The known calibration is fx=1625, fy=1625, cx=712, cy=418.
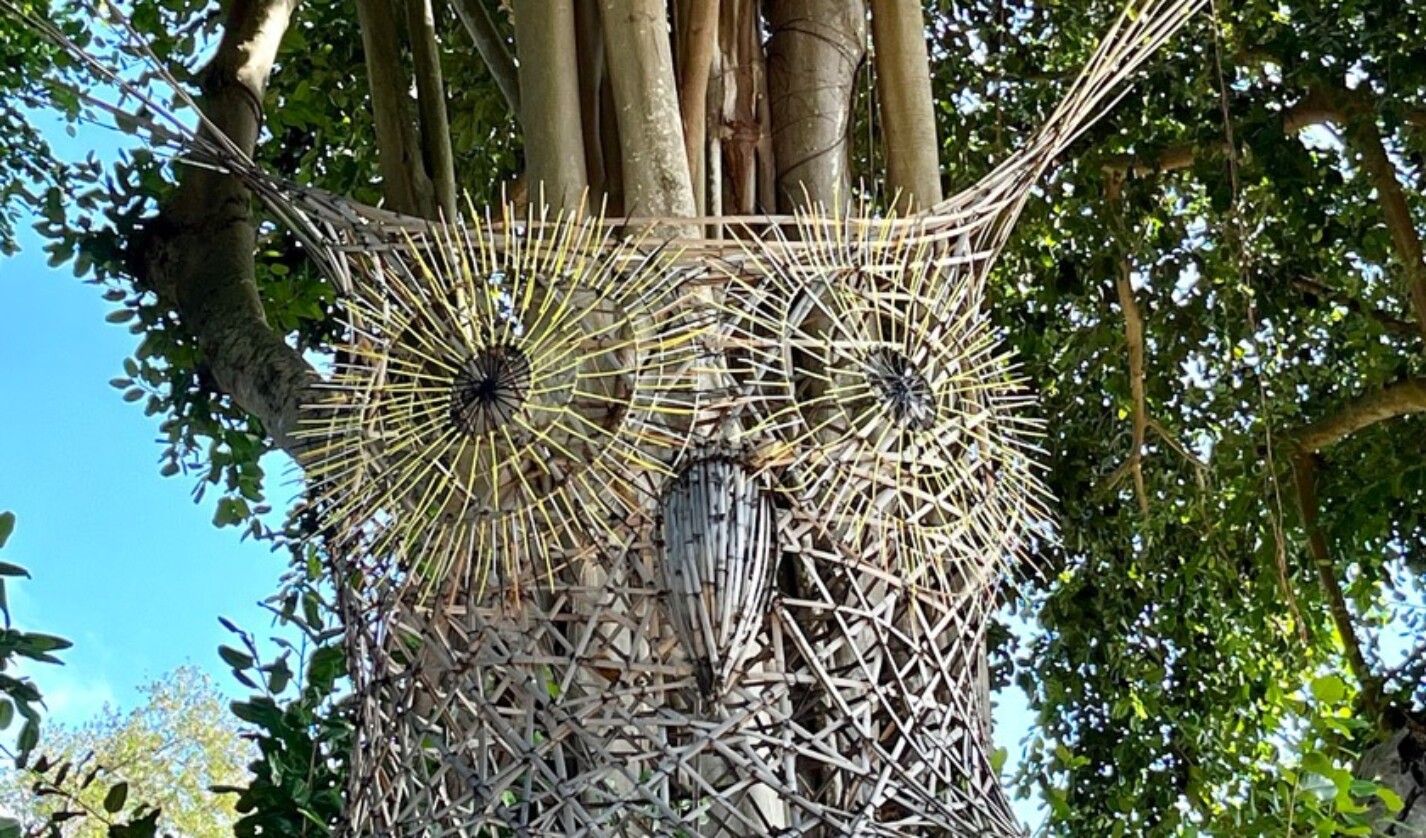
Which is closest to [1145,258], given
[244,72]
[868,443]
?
[244,72]

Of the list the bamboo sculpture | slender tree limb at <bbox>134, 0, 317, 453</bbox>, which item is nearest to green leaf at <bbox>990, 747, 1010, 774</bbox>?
the bamboo sculpture

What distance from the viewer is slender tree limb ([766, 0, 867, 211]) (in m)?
1.24

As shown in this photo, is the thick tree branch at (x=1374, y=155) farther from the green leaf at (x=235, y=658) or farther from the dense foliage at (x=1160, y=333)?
the green leaf at (x=235, y=658)

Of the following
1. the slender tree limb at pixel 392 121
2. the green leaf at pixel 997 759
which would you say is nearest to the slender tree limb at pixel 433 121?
the slender tree limb at pixel 392 121

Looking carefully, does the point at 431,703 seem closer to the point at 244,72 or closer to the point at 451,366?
the point at 451,366

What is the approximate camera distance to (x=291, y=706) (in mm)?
1117

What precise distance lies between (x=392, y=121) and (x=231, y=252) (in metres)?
0.22

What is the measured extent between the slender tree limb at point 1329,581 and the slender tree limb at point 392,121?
1.23 metres

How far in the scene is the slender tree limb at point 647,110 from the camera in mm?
996

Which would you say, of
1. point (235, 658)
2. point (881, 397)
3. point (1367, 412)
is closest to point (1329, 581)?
point (1367, 412)

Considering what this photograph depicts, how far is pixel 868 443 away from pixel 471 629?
0.25m

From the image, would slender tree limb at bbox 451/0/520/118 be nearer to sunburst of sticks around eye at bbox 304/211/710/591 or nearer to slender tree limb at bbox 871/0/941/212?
slender tree limb at bbox 871/0/941/212

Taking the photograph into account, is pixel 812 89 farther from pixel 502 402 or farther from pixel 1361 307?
pixel 1361 307

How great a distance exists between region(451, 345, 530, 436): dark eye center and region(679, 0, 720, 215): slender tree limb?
11.8 inches
